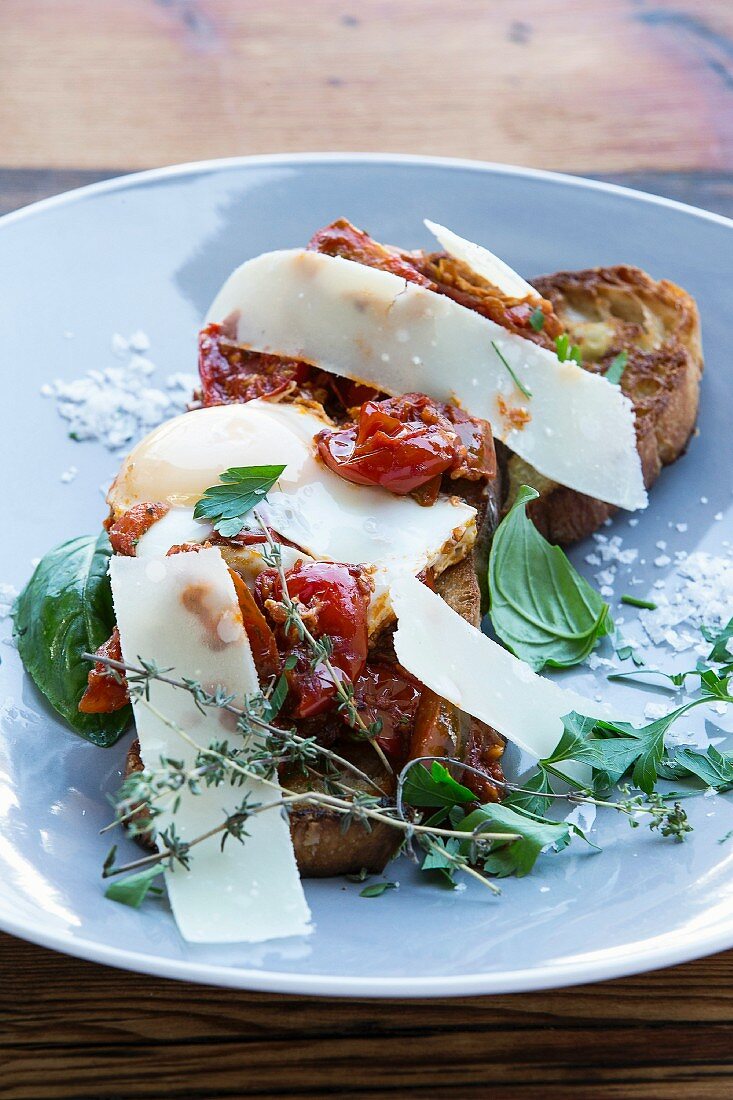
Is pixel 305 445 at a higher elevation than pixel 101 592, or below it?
higher

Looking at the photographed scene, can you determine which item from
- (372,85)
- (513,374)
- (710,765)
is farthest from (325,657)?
(372,85)

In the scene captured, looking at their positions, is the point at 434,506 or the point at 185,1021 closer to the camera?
the point at 185,1021

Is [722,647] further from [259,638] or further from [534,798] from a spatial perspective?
[259,638]

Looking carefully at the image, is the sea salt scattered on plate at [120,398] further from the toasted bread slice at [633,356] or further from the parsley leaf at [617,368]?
the parsley leaf at [617,368]

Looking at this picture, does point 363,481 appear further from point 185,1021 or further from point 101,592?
point 185,1021

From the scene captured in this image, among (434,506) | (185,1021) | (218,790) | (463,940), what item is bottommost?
(185,1021)

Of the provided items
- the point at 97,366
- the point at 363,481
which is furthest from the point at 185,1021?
the point at 97,366
